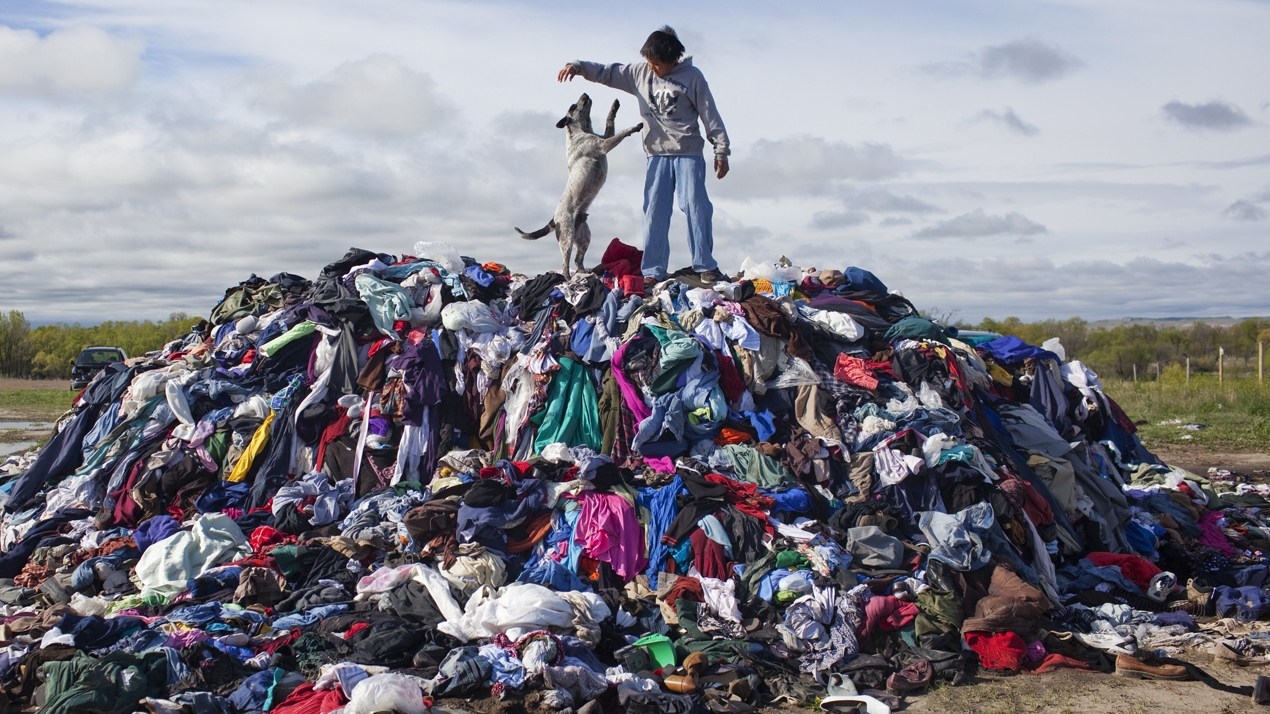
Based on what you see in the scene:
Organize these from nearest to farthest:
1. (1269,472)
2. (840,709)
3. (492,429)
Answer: (840,709) < (492,429) < (1269,472)

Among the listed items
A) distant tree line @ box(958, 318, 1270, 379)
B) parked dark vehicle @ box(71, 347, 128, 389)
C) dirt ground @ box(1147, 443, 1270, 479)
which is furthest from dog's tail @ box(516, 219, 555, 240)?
distant tree line @ box(958, 318, 1270, 379)

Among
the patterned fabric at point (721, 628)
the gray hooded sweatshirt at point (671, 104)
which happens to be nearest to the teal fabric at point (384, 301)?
the gray hooded sweatshirt at point (671, 104)

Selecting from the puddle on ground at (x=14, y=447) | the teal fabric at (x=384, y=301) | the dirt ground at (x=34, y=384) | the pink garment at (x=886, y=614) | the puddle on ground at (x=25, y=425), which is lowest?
the dirt ground at (x=34, y=384)

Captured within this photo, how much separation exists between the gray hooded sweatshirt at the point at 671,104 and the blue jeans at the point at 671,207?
0.12 metres

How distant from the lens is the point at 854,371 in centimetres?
656

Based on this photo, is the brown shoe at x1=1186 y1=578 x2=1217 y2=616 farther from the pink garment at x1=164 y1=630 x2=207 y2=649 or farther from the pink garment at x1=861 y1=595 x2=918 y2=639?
the pink garment at x1=164 y1=630 x2=207 y2=649

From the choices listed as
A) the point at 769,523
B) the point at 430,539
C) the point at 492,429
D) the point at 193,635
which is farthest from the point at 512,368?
the point at 193,635

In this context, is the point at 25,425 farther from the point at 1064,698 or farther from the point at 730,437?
the point at 1064,698

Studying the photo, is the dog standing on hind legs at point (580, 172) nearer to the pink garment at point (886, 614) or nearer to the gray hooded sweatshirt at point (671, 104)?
the gray hooded sweatshirt at point (671, 104)

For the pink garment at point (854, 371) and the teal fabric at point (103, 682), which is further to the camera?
the pink garment at point (854, 371)

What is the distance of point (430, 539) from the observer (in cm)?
558

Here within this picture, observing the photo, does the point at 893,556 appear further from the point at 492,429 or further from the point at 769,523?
the point at 492,429

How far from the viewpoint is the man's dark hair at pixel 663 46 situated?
695 cm

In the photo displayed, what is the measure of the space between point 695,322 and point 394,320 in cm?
256
